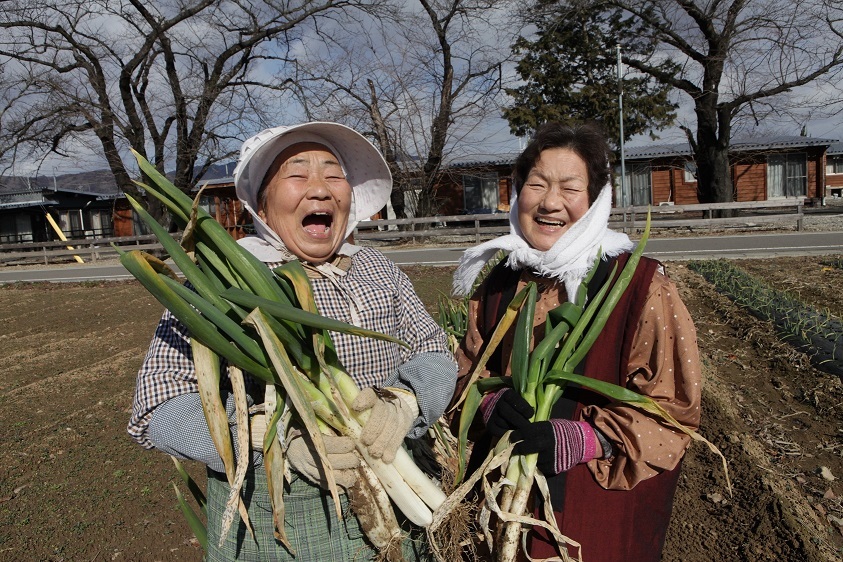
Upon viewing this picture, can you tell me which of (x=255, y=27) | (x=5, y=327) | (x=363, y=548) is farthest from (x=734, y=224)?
(x=363, y=548)

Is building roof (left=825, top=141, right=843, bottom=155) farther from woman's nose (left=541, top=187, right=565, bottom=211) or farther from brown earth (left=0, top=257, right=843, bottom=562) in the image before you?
woman's nose (left=541, top=187, right=565, bottom=211)

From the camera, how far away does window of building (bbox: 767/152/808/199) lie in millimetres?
24641

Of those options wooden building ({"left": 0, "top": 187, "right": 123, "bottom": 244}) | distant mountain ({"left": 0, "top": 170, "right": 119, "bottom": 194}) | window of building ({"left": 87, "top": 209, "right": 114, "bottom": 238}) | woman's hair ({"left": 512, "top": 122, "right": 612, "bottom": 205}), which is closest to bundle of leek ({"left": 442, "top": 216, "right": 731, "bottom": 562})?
woman's hair ({"left": 512, "top": 122, "right": 612, "bottom": 205})

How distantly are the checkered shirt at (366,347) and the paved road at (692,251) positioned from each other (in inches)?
358

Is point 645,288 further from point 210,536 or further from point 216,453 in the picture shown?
point 210,536

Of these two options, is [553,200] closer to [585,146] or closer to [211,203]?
[585,146]

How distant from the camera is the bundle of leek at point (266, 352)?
1.29 meters

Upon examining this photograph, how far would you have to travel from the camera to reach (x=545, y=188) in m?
1.70

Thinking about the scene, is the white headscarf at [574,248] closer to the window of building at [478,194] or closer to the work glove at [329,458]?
the work glove at [329,458]

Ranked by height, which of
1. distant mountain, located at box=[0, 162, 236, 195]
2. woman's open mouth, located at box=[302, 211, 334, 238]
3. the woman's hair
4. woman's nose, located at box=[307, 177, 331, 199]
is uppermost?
distant mountain, located at box=[0, 162, 236, 195]

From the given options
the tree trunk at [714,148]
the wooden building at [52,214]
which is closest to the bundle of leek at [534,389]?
the tree trunk at [714,148]

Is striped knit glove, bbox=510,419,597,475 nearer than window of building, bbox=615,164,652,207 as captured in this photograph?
Yes

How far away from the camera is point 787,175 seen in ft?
81.3

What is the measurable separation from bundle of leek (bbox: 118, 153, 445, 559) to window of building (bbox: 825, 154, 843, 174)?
108 ft
